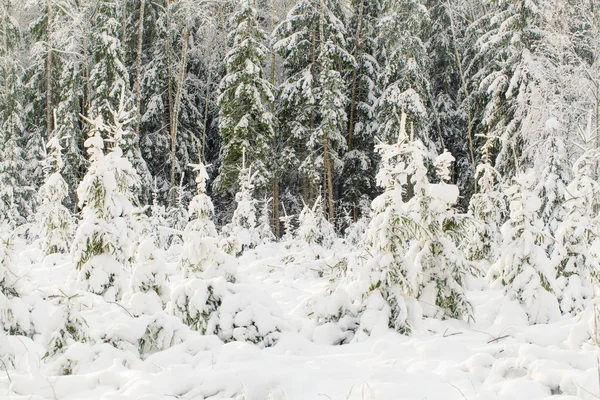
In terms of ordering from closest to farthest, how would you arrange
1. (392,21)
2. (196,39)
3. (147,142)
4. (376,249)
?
(376,249)
(392,21)
(147,142)
(196,39)

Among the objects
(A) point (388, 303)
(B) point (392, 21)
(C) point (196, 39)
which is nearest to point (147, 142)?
(C) point (196, 39)

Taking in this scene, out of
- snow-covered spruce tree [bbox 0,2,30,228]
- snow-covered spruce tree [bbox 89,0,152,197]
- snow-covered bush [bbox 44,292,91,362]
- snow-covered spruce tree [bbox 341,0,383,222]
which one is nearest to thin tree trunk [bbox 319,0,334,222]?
snow-covered spruce tree [bbox 341,0,383,222]

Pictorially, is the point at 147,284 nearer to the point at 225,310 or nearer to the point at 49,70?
the point at 225,310

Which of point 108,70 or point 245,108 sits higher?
point 108,70

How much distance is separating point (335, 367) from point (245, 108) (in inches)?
632

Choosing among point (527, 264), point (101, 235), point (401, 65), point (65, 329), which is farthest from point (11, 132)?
point (527, 264)

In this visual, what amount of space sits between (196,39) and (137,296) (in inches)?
793

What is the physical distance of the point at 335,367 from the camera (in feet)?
13.3

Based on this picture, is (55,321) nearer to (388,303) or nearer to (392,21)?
(388,303)

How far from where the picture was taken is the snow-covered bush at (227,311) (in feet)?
16.9

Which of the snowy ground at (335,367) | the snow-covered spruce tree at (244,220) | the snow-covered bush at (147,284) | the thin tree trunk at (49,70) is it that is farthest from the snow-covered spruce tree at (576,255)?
the thin tree trunk at (49,70)

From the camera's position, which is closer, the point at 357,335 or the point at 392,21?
the point at 357,335

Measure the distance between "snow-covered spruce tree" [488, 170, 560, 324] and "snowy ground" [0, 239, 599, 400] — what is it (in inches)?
8.0

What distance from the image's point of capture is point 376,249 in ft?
18.4
